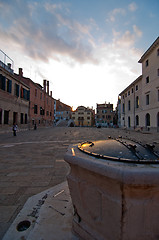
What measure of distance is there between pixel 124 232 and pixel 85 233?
1.92 feet

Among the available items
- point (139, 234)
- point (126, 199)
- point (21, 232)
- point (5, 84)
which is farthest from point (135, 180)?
point (5, 84)

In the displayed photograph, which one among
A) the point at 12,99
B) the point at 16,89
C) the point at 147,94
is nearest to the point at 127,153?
the point at 12,99

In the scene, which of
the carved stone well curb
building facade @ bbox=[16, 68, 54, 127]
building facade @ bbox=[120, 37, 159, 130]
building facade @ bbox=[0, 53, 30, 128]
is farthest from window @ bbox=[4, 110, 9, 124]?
building facade @ bbox=[120, 37, 159, 130]

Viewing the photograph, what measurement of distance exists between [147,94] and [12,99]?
70.5 feet

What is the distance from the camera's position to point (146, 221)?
123 centimetres

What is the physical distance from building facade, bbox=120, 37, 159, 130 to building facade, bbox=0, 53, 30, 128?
20.7 metres

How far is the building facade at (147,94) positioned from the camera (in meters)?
18.8

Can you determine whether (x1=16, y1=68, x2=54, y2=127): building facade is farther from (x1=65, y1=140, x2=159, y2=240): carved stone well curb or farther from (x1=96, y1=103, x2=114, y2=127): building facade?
(x1=96, y1=103, x2=114, y2=127): building facade

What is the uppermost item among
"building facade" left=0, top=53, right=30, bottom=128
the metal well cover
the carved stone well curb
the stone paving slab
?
"building facade" left=0, top=53, right=30, bottom=128

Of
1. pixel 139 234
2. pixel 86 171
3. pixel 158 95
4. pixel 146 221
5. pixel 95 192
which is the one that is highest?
pixel 158 95

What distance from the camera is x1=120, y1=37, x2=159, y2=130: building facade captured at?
1878 cm

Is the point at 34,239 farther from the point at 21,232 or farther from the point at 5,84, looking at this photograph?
the point at 5,84

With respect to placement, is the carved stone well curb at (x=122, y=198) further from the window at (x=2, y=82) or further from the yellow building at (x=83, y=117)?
the yellow building at (x=83, y=117)

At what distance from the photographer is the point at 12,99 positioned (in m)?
17.4
